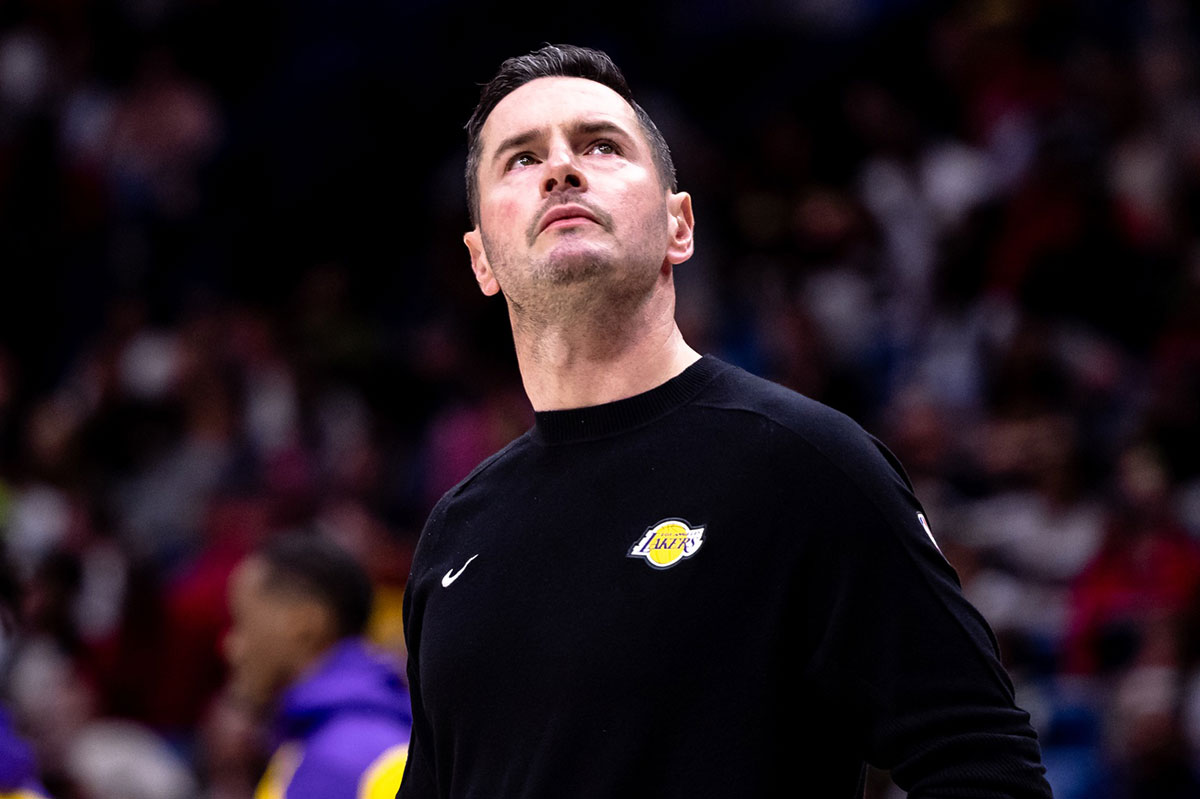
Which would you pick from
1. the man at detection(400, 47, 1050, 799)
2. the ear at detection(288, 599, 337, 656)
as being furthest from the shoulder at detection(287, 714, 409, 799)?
the man at detection(400, 47, 1050, 799)

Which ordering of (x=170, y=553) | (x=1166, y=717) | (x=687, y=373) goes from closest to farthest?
(x=687, y=373)
(x=1166, y=717)
(x=170, y=553)

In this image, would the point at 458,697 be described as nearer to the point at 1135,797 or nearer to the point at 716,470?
the point at 716,470

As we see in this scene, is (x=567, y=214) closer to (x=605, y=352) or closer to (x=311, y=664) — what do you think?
(x=605, y=352)

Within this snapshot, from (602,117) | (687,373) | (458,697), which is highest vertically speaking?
(602,117)

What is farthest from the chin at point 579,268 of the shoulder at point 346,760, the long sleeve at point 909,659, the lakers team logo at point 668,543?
the shoulder at point 346,760

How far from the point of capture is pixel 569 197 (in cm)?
262

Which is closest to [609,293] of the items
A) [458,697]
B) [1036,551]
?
[458,697]

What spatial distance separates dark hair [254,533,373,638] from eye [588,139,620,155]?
214cm

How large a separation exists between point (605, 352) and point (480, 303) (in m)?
7.78

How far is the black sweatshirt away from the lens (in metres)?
2.18

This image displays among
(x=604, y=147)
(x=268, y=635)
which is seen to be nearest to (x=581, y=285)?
(x=604, y=147)

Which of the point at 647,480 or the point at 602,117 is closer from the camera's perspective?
the point at 647,480

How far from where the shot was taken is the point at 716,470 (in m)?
2.40

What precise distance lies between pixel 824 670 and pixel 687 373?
563mm
